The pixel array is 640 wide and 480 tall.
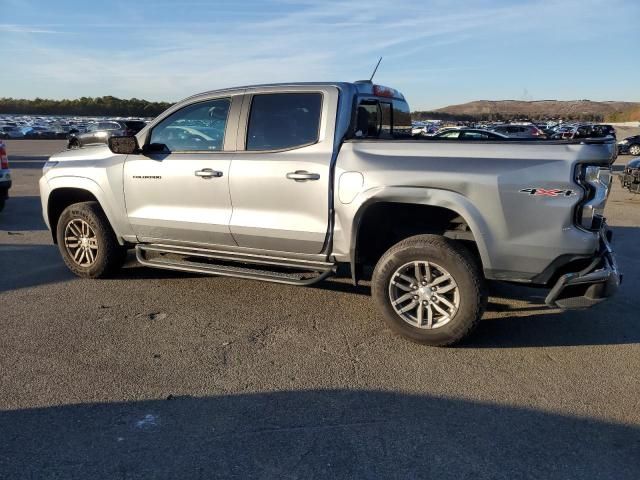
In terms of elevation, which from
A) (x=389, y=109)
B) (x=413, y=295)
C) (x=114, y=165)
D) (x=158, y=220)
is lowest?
(x=413, y=295)

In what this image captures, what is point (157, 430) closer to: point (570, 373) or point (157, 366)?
point (157, 366)

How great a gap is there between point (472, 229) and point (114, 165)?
11.7ft

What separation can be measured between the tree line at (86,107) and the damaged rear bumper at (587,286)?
99.0 meters

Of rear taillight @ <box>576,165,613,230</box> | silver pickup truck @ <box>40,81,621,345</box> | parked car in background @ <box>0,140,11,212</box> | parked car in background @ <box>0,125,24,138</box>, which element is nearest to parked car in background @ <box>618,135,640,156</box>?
silver pickup truck @ <box>40,81,621,345</box>

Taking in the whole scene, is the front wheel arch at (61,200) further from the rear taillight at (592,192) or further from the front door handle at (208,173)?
the rear taillight at (592,192)

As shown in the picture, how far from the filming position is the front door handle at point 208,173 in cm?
511

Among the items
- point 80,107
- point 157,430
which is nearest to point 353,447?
point 157,430

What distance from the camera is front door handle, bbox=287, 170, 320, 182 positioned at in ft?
15.3

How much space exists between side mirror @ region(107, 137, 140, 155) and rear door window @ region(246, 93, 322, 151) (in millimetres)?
1232

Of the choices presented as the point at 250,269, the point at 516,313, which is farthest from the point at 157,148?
the point at 516,313

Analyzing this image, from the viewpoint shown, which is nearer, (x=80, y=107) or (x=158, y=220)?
(x=158, y=220)

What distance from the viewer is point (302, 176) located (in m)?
4.70

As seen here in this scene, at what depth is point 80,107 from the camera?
10788cm

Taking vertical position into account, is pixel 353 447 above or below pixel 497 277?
below
